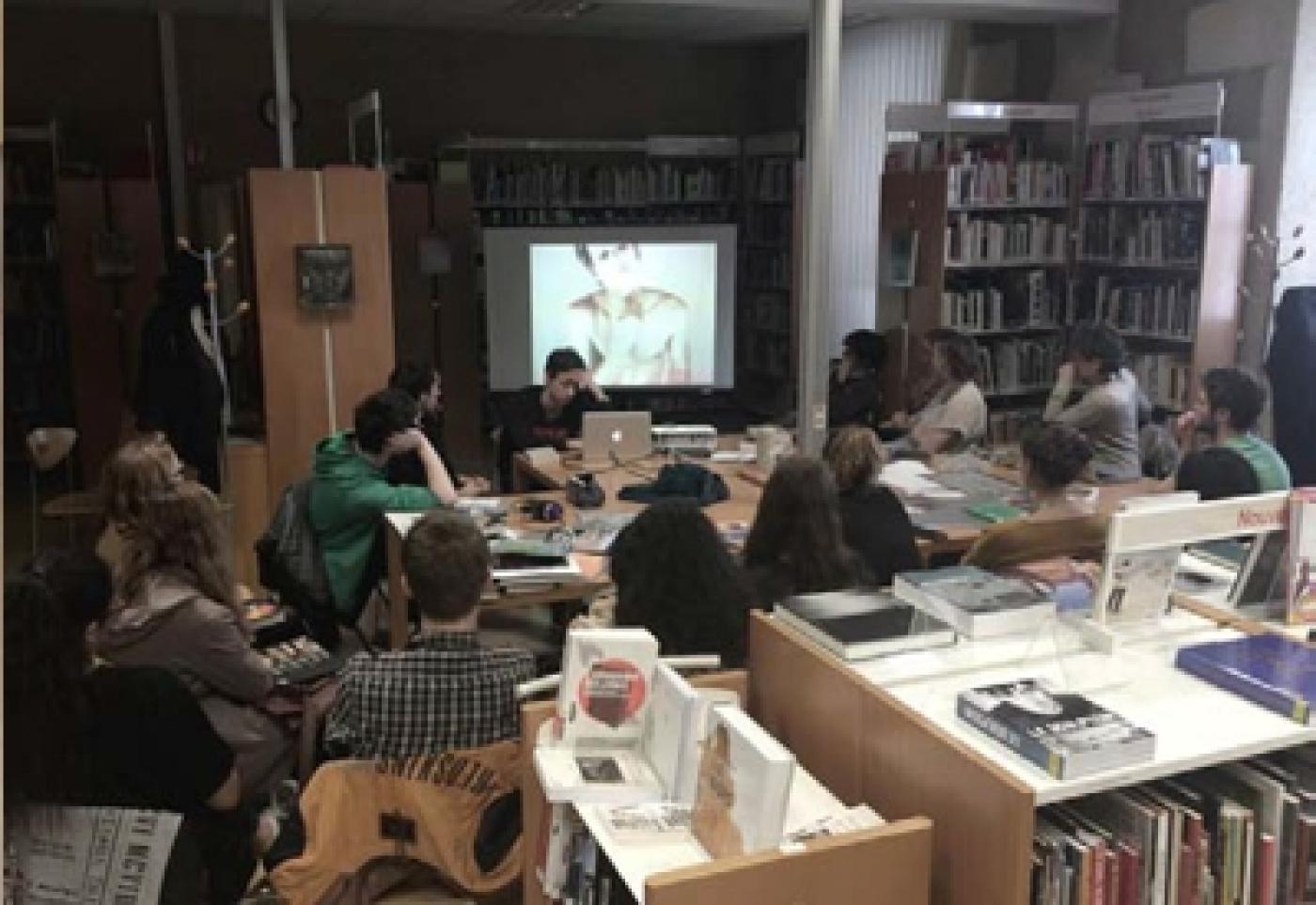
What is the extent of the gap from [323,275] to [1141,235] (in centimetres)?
422

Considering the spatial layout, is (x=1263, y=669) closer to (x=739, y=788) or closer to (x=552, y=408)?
(x=739, y=788)

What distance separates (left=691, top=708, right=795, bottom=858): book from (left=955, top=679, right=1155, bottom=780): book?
324 millimetres

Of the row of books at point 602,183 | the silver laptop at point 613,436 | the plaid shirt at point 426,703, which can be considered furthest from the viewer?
the row of books at point 602,183

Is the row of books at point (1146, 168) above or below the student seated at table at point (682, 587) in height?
above

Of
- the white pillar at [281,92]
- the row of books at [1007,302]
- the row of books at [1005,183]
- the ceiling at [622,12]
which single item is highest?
the ceiling at [622,12]

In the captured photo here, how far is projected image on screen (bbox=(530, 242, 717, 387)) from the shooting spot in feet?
26.5

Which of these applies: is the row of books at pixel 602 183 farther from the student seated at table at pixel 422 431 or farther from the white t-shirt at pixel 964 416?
the white t-shirt at pixel 964 416

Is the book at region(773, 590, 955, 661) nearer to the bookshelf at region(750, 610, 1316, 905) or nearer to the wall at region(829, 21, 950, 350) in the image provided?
the bookshelf at region(750, 610, 1316, 905)

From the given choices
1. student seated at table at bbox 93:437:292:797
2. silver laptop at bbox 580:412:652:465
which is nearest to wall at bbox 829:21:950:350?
silver laptop at bbox 580:412:652:465

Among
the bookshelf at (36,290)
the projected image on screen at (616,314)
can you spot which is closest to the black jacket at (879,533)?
the projected image on screen at (616,314)

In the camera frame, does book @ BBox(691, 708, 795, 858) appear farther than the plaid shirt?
No

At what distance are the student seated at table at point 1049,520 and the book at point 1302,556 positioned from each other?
62cm

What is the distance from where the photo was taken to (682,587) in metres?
2.54

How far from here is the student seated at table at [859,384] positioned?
605cm
